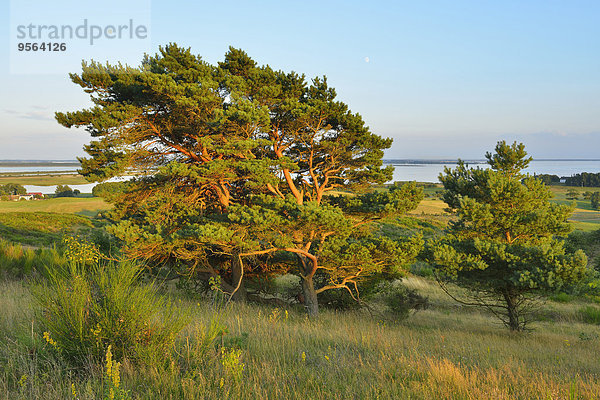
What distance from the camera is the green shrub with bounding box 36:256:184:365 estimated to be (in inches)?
148

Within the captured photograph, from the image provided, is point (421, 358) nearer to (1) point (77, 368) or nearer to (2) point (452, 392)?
(2) point (452, 392)

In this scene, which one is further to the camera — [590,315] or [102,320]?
[590,315]

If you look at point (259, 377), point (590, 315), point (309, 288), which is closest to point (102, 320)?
point (259, 377)

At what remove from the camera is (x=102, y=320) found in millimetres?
3803

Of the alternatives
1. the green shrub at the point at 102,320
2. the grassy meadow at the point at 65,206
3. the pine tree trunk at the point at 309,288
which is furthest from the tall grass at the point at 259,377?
the grassy meadow at the point at 65,206

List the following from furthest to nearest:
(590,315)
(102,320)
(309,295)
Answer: (590,315), (309,295), (102,320)

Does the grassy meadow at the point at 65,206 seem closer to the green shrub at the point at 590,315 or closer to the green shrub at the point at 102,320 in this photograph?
the green shrub at the point at 102,320

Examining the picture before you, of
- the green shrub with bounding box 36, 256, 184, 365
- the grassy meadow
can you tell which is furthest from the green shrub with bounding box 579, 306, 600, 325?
the grassy meadow

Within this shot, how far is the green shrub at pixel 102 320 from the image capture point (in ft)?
12.3

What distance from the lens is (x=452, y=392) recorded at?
360 centimetres

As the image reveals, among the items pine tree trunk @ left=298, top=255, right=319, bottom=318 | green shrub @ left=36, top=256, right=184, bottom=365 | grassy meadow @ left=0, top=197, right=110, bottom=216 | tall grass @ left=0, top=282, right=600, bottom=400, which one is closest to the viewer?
tall grass @ left=0, top=282, right=600, bottom=400

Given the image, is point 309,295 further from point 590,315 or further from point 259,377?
point 590,315

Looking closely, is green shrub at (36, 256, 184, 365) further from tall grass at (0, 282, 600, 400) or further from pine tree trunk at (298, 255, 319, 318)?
pine tree trunk at (298, 255, 319, 318)

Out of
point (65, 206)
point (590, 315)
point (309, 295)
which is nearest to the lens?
point (309, 295)
